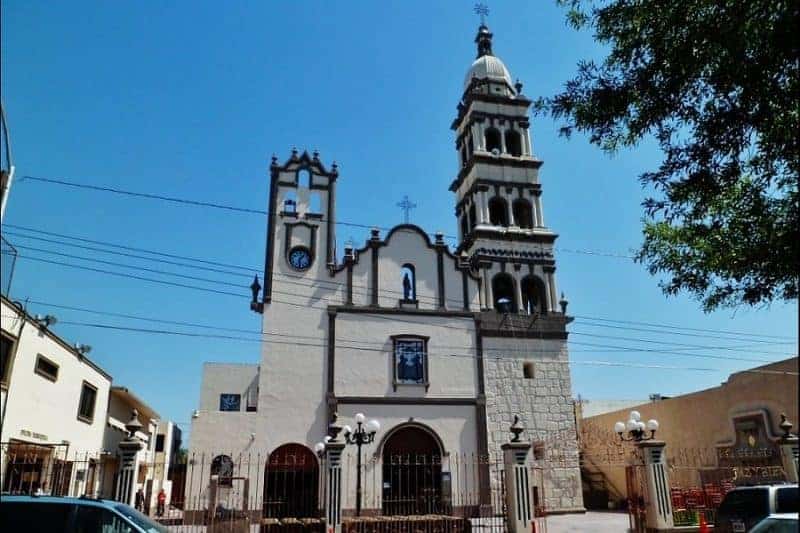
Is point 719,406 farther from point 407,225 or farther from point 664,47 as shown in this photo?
point 664,47

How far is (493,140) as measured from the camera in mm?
28000

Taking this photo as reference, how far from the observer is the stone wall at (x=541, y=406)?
22.3 m

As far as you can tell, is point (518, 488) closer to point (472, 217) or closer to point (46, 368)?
point (46, 368)

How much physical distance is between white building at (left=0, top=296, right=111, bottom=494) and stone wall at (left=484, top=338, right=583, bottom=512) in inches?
553

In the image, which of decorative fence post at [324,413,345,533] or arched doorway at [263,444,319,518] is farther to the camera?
arched doorway at [263,444,319,518]

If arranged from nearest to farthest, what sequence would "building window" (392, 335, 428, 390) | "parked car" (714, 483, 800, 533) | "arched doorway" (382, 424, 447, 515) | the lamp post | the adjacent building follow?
"parked car" (714, 483, 800, 533)
the adjacent building
the lamp post
"arched doorway" (382, 424, 447, 515)
"building window" (392, 335, 428, 390)

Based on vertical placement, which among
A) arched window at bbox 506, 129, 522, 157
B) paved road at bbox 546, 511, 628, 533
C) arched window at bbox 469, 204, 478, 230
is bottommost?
paved road at bbox 546, 511, 628, 533

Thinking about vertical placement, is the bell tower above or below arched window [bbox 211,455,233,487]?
above

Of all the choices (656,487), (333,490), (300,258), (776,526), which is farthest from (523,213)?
(776,526)

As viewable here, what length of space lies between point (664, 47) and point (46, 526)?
971cm

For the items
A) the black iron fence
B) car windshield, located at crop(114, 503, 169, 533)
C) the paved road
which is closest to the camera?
car windshield, located at crop(114, 503, 169, 533)

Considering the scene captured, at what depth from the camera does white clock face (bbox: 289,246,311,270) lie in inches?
905

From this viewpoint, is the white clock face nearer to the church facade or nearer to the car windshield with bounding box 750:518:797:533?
the church facade

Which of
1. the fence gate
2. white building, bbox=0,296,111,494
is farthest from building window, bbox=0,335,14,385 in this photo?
the fence gate
